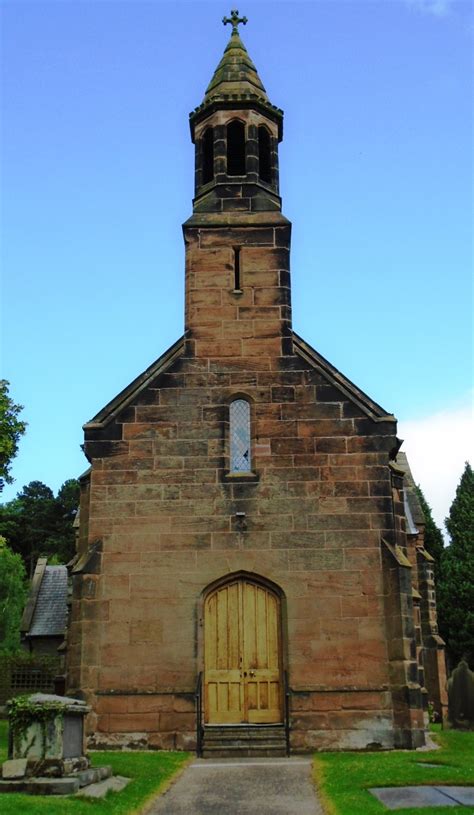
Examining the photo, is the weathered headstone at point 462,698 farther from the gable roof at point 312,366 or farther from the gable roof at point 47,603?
the gable roof at point 47,603

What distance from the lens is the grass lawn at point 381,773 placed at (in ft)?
35.0

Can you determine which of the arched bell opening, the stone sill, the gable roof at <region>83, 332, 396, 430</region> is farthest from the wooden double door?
the arched bell opening

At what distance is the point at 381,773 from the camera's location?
1320cm

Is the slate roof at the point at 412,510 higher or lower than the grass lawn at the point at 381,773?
higher

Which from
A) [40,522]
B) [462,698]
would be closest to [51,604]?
[462,698]

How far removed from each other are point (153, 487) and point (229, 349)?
3693mm

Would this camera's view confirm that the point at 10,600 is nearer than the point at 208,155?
No

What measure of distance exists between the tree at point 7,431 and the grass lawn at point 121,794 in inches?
342

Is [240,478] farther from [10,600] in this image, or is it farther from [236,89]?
[10,600]

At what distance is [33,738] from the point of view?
12062 millimetres

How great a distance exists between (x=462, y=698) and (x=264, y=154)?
14073 millimetres

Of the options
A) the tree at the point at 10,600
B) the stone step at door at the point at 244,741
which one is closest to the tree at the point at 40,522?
the tree at the point at 10,600

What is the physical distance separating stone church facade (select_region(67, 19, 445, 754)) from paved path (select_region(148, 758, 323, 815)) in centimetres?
193

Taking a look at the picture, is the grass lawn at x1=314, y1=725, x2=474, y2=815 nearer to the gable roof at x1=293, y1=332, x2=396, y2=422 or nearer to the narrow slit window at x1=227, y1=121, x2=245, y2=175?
the gable roof at x1=293, y1=332, x2=396, y2=422
